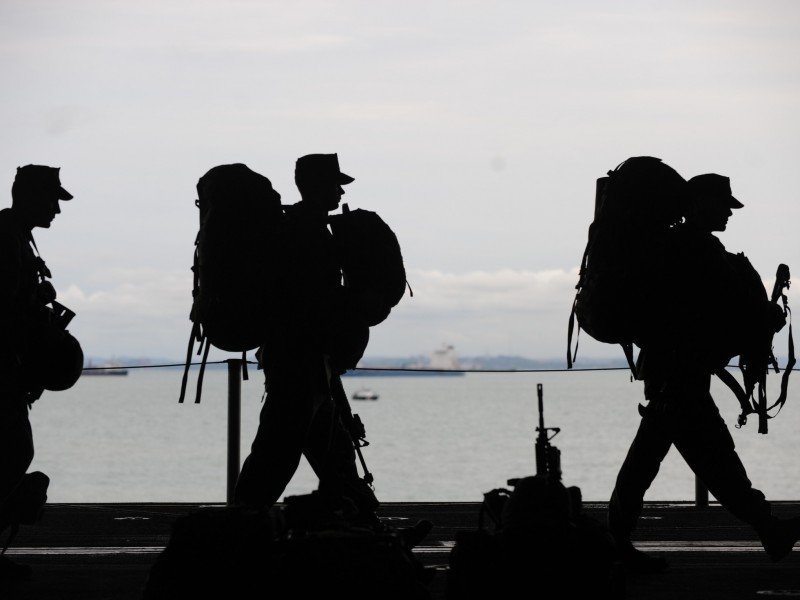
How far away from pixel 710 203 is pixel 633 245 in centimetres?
52

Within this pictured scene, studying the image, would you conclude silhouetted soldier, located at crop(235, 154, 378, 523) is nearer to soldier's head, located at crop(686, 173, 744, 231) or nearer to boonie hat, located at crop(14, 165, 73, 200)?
boonie hat, located at crop(14, 165, 73, 200)

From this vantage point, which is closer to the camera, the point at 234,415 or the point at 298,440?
the point at 298,440

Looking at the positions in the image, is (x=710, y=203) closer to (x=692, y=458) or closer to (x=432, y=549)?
(x=692, y=458)

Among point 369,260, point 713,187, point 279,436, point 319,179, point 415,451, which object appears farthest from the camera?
point 415,451

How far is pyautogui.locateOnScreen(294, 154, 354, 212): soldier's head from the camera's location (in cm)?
702

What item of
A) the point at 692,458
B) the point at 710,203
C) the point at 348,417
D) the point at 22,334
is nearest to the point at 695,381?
the point at 692,458

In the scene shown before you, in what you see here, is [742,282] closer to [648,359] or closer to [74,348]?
[648,359]

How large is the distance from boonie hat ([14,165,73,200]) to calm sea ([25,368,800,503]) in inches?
623

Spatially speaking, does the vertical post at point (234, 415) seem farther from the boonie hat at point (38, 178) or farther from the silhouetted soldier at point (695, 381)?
the silhouetted soldier at point (695, 381)

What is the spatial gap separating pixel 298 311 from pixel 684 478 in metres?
59.0

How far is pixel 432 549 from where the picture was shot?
26.1 ft

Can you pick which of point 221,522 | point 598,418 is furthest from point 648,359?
point 598,418

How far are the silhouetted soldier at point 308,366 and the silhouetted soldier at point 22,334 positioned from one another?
111cm

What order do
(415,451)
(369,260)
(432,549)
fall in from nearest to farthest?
(369,260)
(432,549)
(415,451)
